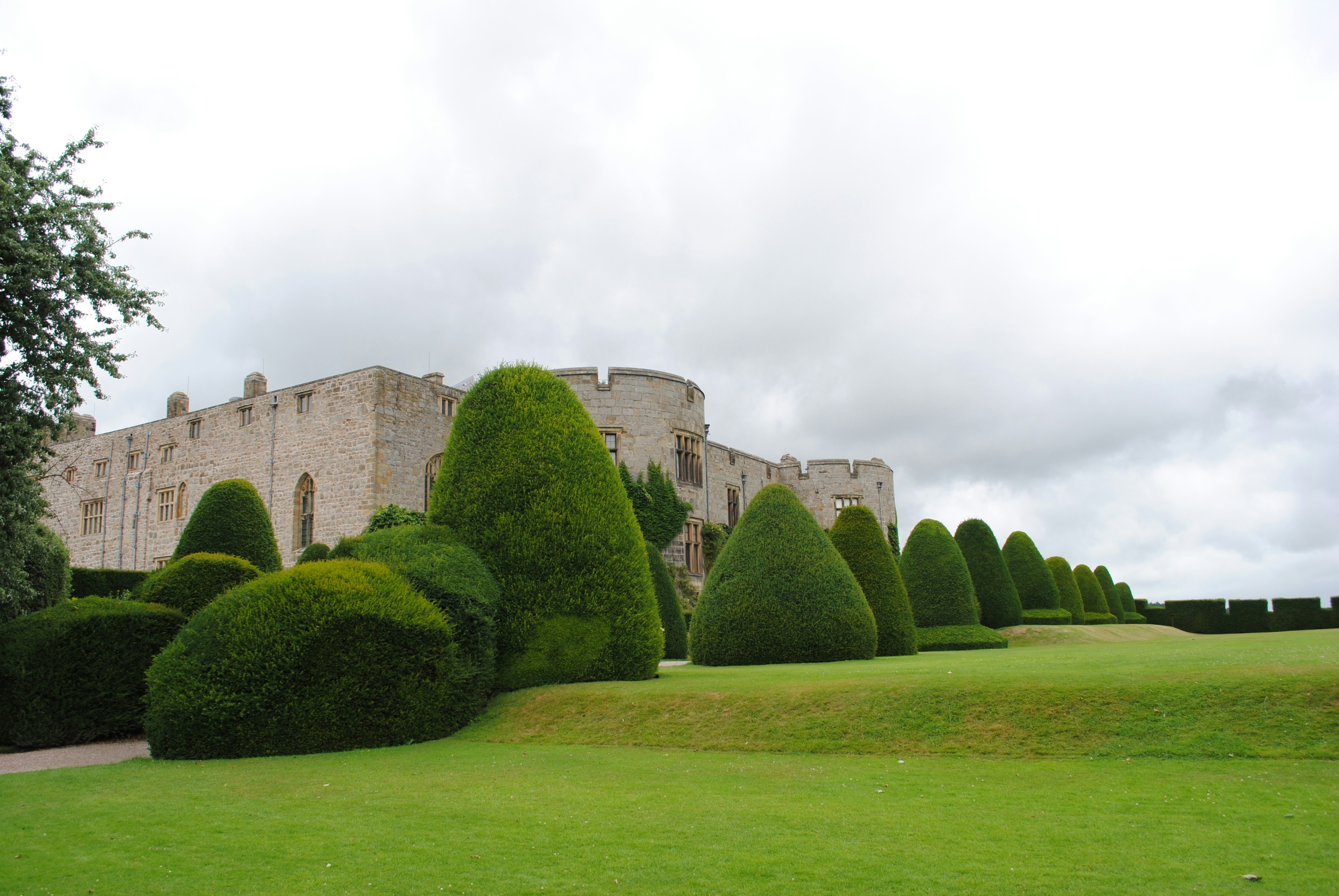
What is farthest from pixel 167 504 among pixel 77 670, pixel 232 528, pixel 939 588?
pixel 939 588

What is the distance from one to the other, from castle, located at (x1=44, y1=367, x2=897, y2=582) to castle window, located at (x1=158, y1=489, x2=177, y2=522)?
2.1 inches

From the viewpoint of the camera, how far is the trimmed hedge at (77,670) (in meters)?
9.82

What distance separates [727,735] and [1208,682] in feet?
14.0

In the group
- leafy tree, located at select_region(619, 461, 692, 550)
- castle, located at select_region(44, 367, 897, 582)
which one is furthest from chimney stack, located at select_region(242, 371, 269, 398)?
leafy tree, located at select_region(619, 461, 692, 550)

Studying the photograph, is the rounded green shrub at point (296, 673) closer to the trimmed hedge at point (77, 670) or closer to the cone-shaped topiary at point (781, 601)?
the trimmed hedge at point (77, 670)

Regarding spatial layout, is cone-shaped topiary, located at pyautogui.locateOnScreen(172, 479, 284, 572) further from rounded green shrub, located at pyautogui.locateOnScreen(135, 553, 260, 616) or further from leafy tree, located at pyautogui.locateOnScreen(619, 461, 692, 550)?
leafy tree, located at pyautogui.locateOnScreen(619, 461, 692, 550)

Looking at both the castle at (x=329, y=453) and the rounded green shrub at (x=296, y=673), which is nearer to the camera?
the rounded green shrub at (x=296, y=673)

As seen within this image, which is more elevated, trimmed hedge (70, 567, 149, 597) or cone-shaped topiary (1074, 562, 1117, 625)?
trimmed hedge (70, 567, 149, 597)

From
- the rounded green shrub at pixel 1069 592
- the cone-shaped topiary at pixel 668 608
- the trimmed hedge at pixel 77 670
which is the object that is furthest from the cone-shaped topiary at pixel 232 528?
→ the rounded green shrub at pixel 1069 592

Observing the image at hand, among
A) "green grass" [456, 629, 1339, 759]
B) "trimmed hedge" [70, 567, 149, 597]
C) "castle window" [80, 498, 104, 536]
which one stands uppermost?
"castle window" [80, 498, 104, 536]

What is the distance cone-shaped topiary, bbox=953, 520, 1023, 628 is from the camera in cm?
2367

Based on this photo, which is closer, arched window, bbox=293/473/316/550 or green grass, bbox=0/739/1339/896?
green grass, bbox=0/739/1339/896

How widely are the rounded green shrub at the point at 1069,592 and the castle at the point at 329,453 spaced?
1188 centimetres

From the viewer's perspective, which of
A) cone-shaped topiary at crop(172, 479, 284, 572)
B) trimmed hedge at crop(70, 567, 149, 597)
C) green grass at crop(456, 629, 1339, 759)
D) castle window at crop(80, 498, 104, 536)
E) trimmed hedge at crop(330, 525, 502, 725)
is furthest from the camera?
castle window at crop(80, 498, 104, 536)
